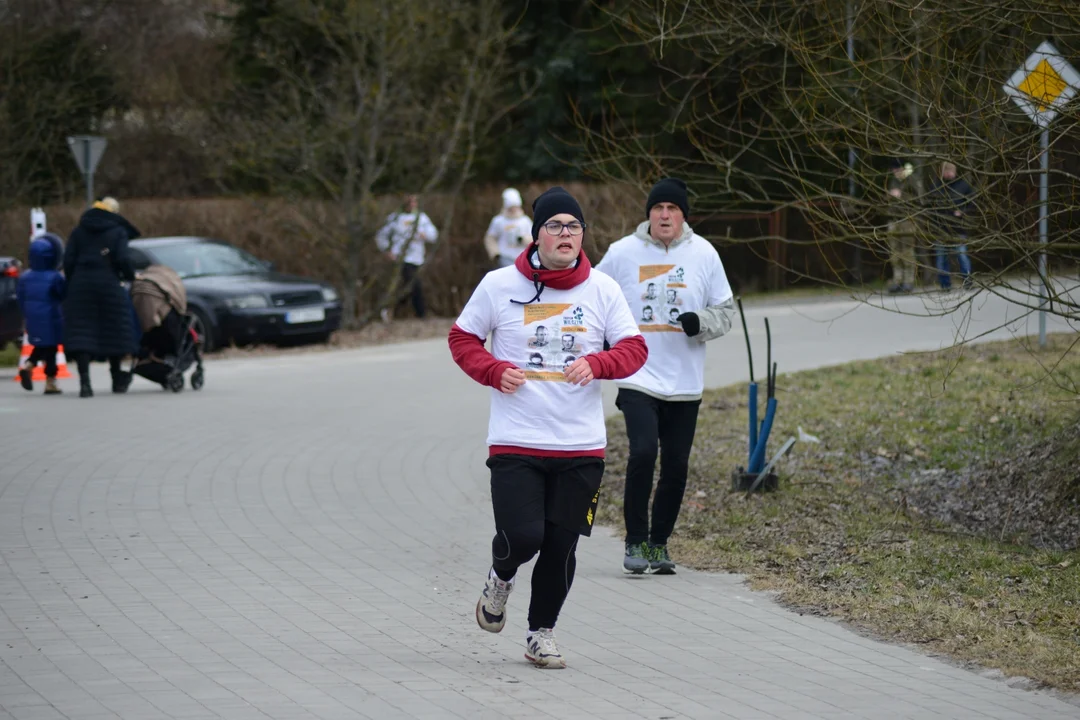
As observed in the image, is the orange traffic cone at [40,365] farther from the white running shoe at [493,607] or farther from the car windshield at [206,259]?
the white running shoe at [493,607]

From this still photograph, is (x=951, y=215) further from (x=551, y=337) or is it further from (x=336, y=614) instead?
(x=336, y=614)

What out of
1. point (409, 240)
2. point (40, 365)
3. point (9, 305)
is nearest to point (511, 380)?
point (40, 365)

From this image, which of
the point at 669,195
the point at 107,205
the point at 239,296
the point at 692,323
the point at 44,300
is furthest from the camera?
A: the point at 239,296

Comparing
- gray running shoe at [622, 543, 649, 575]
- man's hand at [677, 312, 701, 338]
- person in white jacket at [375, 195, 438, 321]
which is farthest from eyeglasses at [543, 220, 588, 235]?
person in white jacket at [375, 195, 438, 321]

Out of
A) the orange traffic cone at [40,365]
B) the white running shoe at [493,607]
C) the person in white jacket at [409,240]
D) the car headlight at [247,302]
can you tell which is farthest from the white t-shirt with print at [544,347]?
the person in white jacket at [409,240]

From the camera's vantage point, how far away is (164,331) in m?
15.4

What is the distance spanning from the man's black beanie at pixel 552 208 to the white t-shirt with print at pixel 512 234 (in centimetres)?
1536

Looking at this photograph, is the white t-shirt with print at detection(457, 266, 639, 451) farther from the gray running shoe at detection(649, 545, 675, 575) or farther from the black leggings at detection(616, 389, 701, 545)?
the gray running shoe at detection(649, 545, 675, 575)

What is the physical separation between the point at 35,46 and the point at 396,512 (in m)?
27.2

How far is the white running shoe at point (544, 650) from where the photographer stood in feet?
19.2

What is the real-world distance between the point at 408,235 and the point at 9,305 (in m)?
6.06

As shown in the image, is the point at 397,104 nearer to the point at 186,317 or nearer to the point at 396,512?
the point at 186,317

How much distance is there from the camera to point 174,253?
2080 centimetres

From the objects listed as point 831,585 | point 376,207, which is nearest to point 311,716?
point 831,585
